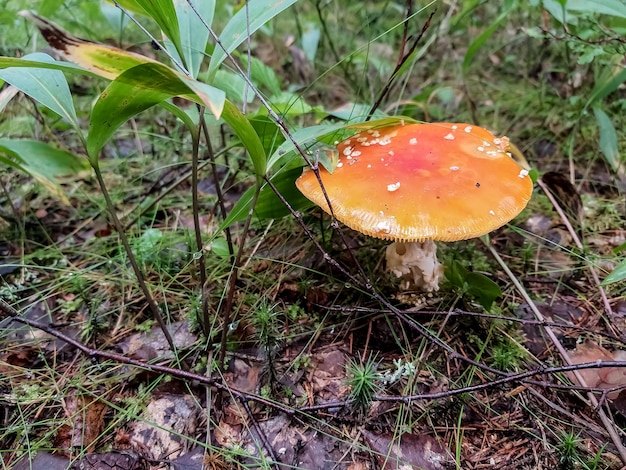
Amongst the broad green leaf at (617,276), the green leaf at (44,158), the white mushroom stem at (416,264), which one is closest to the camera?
the broad green leaf at (617,276)

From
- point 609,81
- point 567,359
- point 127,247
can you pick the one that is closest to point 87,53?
point 127,247

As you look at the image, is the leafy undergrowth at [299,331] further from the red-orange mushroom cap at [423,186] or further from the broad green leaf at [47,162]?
the red-orange mushroom cap at [423,186]

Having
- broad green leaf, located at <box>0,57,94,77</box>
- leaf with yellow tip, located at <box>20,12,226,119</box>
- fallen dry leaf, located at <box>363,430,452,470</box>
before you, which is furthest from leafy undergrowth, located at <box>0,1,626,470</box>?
broad green leaf, located at <box>0,57,94,77</box>

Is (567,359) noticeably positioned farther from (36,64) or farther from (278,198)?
(36,64)

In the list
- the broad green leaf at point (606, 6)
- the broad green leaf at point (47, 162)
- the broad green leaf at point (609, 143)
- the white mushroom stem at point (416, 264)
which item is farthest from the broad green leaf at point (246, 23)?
the broad green leaf at point (609, 143)

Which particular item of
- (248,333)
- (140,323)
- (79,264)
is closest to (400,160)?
(248,333)

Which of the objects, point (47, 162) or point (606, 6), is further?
point (47, 162)

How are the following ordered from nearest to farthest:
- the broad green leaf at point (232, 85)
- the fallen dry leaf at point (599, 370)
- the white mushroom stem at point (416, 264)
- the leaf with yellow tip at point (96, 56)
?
1. the leaf with yellow tip at point (96, 56)
2. the fallen dry leaf at point (599, 370)
3. the white mushroom stem at point (416, 264)
4. the broad green leaf at point (232, 85)

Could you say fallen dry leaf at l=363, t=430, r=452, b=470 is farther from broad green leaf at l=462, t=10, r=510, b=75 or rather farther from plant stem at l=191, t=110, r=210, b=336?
broad green leaf at l=462, t=10, r=510, b=75
